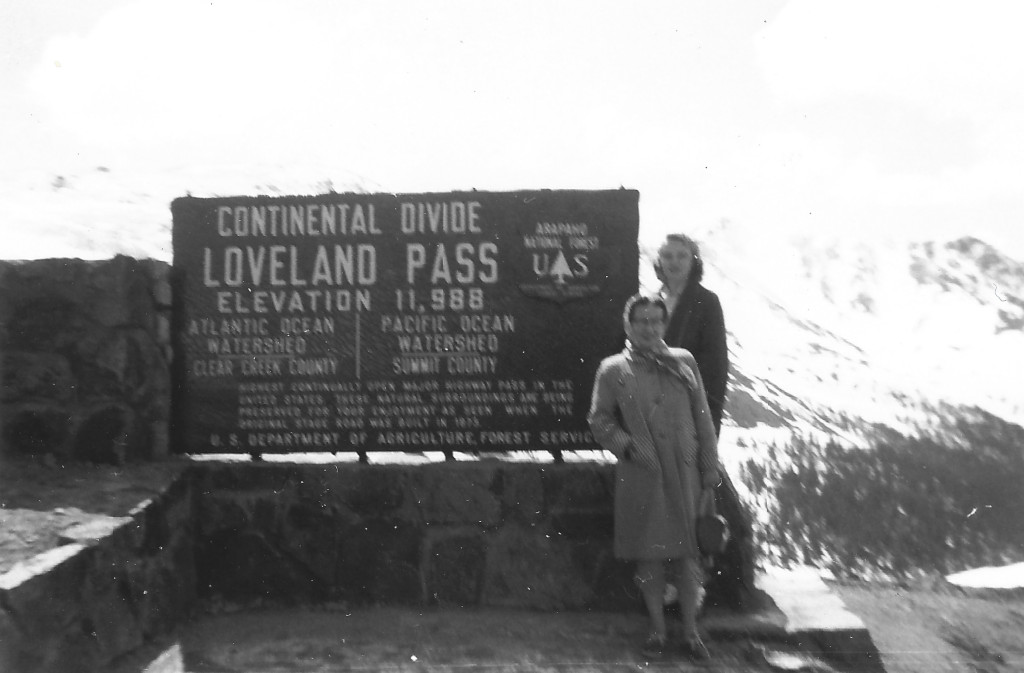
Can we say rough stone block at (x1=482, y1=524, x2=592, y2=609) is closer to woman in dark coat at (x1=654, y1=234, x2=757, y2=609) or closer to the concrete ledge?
woman in dark coat at (x1=654, y1=234, x2=757, y2=609)

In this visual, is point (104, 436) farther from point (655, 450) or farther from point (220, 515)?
point (655, 450)

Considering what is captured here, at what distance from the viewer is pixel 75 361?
16.5 ft

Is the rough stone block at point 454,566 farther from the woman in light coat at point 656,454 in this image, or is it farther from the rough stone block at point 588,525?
the woman in light coat at point 656,454

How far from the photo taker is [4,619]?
352 cm

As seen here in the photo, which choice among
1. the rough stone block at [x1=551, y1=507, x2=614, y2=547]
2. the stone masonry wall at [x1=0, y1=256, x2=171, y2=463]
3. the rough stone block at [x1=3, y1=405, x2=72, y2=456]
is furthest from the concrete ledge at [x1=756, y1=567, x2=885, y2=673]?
the rough stone block at [x1=3, y1=405, x2=72, y2=456]

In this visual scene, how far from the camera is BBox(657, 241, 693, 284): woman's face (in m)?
4.96

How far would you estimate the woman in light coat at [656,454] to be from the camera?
4.24m

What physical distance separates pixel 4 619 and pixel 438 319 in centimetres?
257

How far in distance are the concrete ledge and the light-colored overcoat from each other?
0.77 m

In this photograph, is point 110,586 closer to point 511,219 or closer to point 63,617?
point 63,617

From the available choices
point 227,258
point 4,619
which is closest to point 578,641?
point 4,619

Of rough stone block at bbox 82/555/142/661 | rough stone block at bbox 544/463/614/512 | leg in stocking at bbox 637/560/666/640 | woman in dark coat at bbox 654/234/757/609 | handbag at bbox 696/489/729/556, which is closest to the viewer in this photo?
rough stone block at bbox 82/555/142/661

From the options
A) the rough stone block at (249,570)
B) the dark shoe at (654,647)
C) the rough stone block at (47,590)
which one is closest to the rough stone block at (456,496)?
the rough stone block at (249,570)

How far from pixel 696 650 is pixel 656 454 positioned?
3.01ft
